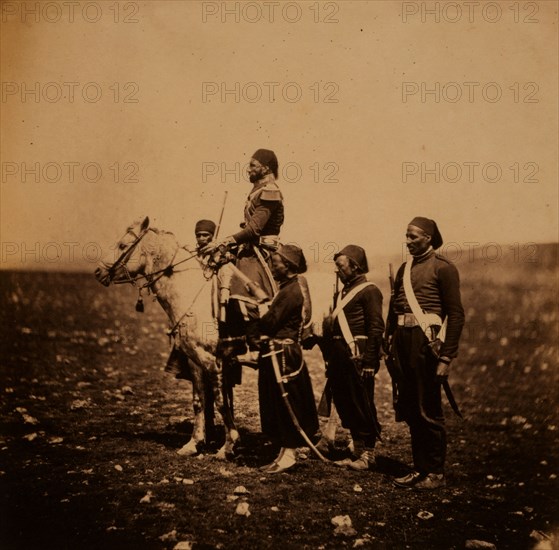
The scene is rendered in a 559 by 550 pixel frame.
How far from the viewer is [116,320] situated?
7.85 metres

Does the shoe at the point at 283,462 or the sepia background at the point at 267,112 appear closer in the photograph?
the shoe at the point at 283,462

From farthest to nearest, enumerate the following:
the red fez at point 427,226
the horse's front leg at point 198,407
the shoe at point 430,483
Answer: the horse's front leg at point 198,407, the shoe at point 430,483, the red fez at point 427,226

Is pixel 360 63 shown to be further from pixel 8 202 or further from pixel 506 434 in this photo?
pixel 506 434

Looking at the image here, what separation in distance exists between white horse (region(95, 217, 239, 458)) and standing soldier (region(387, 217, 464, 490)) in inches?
56.7

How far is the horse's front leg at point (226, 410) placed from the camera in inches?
194

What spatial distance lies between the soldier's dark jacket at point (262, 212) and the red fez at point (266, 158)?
0.09 metres

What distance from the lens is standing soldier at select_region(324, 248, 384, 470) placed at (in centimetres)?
466

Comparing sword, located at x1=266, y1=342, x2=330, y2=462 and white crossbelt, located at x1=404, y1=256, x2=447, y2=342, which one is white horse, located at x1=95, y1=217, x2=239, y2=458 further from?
white crossbelt, located at x1=404, y1=256, x2=447, y2=342

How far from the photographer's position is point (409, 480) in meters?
4.62

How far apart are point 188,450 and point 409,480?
1.73 metres

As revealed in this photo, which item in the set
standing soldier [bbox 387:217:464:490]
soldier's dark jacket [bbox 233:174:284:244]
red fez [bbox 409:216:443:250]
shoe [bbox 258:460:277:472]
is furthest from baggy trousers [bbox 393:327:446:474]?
soldier's dark jacket [bbox 233:174:284:244]

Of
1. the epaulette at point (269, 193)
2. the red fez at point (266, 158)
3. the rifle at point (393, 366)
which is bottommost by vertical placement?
the rifle at point (393, 366)

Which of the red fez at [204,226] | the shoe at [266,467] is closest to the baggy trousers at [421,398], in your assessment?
the shoe at [266,467]

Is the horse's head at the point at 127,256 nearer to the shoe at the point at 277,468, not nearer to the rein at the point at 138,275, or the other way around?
the rein at the point at 138,275
